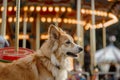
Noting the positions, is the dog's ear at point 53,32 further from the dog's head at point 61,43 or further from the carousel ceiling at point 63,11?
the carousel ceiling at point 63,11

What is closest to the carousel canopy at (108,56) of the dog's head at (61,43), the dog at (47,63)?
the dog's head at (61,43)

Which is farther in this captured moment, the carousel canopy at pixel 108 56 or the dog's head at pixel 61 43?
the carousel canopy at pixel 108 56

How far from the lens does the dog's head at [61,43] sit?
7.31 m

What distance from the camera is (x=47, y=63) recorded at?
7.13 meters

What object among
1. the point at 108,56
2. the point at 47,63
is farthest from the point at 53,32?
the point at 108,56

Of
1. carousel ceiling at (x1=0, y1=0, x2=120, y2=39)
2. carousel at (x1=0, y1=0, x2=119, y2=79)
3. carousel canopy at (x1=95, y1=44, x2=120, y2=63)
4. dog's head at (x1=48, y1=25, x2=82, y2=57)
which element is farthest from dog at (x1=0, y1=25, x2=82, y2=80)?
carousel canopy at (x1=95, y1=44, x2=120, y2=63)

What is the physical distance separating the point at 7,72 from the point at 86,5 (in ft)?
44.4

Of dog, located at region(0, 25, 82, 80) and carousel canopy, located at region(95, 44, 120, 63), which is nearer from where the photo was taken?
dog, located at region(0, 25, 82, 80)

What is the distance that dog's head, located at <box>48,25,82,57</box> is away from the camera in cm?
731

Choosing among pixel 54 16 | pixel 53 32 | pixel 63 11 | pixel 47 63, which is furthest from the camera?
pixel 54 16

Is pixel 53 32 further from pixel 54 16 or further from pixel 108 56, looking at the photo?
pixel 108 56

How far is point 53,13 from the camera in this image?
67.1 feet

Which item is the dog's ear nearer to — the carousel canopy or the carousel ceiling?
the carousel ceiling

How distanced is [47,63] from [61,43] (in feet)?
1.67
